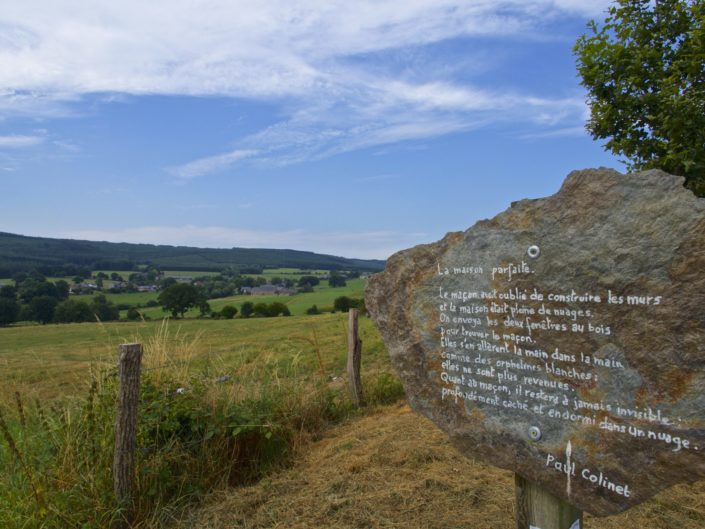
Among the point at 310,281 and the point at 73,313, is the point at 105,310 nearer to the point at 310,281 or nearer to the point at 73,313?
the point at 73,313

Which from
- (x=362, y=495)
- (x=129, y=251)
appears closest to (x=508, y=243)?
(x=362, y=495)

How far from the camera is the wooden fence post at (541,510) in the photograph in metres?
2.88

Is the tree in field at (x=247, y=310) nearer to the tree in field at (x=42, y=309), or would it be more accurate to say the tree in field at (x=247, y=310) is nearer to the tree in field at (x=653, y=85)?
the tree in field at (x=42, y=309)

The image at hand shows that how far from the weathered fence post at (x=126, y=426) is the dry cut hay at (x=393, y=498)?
1.79 feet

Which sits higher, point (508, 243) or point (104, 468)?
point (508, 243)

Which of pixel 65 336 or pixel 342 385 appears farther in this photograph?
pixel 65 336

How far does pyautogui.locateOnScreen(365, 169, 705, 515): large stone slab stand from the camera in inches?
87.9

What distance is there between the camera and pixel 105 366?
208 inches

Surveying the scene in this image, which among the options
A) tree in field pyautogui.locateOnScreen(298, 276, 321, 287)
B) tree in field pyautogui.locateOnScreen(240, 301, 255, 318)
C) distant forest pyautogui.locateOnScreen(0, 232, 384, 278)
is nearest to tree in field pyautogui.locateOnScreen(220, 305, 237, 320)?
tree in field pyautogui.locateOnScreen(240, 301, 255, 318)

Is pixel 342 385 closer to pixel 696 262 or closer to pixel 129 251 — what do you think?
pixel 696 262

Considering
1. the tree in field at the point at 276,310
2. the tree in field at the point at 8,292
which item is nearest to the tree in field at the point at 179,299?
the tree in field at the point at 276,310

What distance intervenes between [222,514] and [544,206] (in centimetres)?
357

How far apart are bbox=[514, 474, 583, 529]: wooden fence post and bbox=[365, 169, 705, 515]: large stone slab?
0.53 ft

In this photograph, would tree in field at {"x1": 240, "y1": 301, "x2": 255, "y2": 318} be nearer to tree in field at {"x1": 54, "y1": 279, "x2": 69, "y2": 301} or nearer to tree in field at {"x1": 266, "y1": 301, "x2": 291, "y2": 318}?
tree in field at {"x1": 266, "y1": 301, "x2": 291, "y2": 318}
